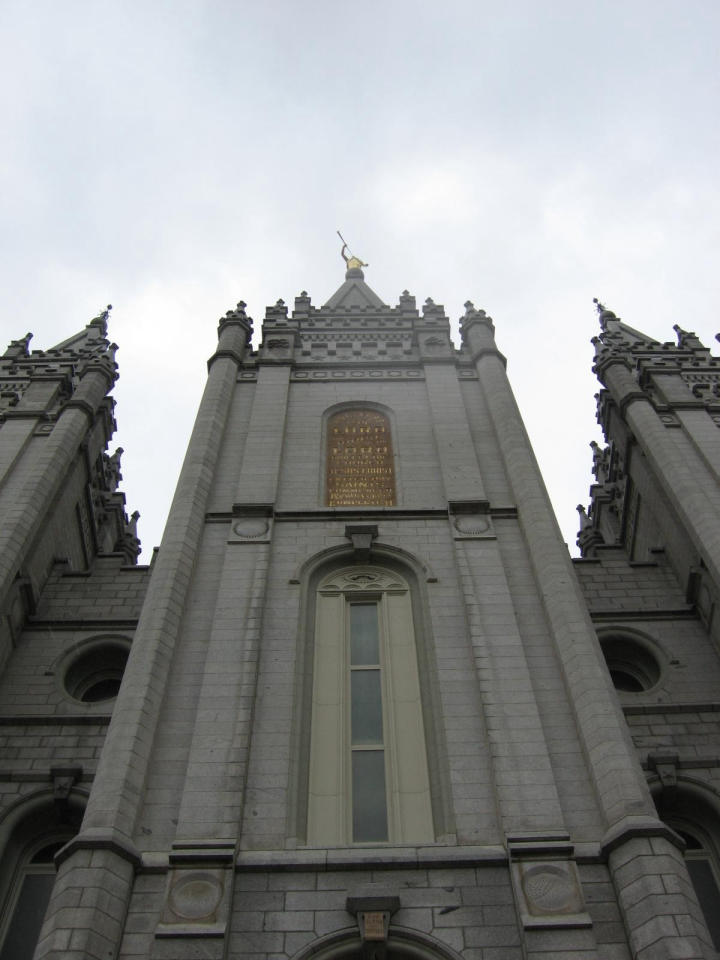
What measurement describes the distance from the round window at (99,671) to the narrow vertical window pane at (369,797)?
20.4ft

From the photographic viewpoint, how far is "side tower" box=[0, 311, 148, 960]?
13.0 meters

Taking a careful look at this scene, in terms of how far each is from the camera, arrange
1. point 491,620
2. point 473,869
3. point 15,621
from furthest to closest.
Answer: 1. point 15,621
2. point 491,620
3. point 473,869

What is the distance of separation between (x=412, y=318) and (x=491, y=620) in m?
14.6

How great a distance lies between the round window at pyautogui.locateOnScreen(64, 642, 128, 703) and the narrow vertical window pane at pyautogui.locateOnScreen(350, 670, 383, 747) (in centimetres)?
546

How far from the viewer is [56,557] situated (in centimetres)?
1934

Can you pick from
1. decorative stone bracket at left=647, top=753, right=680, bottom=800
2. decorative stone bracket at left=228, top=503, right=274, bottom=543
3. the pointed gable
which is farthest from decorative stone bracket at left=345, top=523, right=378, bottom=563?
the pointed gable

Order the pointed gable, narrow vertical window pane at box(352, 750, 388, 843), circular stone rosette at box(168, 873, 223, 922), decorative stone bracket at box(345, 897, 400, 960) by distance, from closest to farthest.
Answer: decorative stone bracket at box(345, 897, 400, 960) < circular stone rosette at box(168, 873, 223, 922) < narrow vertical window pane at box(352, 750, 388, 843) < the pointed gable

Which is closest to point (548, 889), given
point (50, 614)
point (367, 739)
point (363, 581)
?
point (367, 739)

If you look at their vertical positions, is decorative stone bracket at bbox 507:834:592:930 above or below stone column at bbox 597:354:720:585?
below

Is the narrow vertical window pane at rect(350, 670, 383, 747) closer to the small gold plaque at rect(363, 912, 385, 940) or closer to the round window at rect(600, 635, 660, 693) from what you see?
the small gold plaque at rect(363, 912, 385, 940)

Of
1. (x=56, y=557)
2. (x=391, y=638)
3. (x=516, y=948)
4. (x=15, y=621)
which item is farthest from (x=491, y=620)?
(x=56, y=557)

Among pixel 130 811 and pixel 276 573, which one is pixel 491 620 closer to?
pixel 276 573

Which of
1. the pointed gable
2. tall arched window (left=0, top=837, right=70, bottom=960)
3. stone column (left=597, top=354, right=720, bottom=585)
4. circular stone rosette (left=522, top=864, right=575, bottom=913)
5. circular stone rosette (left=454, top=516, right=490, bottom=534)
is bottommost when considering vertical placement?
circular stone rosette (left=522, top=864, right=575, bottom=913)

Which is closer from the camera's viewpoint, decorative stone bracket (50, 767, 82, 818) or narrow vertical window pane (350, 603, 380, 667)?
decorative stone bracket (50, 767, 82, 818)
